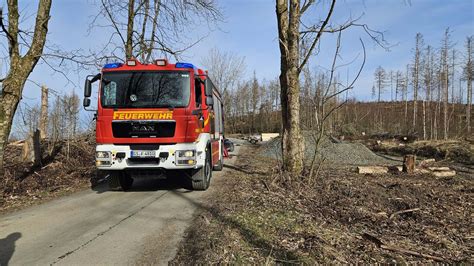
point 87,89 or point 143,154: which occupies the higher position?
point 87,89

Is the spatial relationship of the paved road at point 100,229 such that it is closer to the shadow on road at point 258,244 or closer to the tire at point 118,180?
the tire at point 118,180

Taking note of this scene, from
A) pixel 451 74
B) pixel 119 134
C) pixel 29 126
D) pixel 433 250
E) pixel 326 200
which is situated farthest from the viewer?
pixel 451 74

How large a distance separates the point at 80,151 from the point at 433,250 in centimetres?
1271

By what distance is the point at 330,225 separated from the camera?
6.05 metres

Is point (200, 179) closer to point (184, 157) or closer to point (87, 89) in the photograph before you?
point (184, 157)

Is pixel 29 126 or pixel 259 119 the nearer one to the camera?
pixel 29 126

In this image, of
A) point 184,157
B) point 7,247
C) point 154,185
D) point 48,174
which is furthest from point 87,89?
point 7,247

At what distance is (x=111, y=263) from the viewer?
4.55m

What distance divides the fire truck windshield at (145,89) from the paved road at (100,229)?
7.37 ft

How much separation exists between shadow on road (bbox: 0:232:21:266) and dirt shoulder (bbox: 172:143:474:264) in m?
2.22

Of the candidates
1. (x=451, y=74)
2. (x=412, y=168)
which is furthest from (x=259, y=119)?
(x=412, y=168)

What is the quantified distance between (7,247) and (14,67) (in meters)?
4.94

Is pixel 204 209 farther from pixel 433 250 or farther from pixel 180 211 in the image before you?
pixel 433 250

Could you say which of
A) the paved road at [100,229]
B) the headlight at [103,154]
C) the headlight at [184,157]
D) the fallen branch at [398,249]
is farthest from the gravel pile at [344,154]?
the fallen branch at [398,249]
